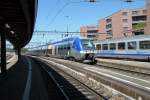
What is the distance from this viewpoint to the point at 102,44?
53.7m

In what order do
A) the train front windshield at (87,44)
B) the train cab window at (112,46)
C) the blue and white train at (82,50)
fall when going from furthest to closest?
the train cab window at (112,46), the train front windshield at (87,44), the blue and white train at (82,50)

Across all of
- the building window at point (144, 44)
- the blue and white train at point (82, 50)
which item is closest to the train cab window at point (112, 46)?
the blue and white train at point (82, 50)

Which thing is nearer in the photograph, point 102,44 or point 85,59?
point 85,59

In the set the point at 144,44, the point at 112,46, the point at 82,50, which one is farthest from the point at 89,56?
the point at 112,46

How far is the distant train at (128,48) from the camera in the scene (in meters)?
38.0

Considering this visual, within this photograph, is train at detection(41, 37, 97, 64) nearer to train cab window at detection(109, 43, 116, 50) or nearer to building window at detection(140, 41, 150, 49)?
train cab window at detection(109, 43, 116, 50)

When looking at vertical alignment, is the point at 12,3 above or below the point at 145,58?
above

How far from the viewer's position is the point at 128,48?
140ft

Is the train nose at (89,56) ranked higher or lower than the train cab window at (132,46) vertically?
lower

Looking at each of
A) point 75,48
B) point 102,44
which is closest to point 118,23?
point 102,44

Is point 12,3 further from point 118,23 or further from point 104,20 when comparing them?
point 104,20

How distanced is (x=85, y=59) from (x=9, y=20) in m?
16.2

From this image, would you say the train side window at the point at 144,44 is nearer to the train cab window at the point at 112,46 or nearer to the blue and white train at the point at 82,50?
the blue and white train at the point at 82,50

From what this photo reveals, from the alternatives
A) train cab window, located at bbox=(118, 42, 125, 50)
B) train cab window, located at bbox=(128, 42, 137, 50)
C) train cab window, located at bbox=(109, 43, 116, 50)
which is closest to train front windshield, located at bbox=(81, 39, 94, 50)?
train cab window, located at bbox=(118, 42, 125, 50)
